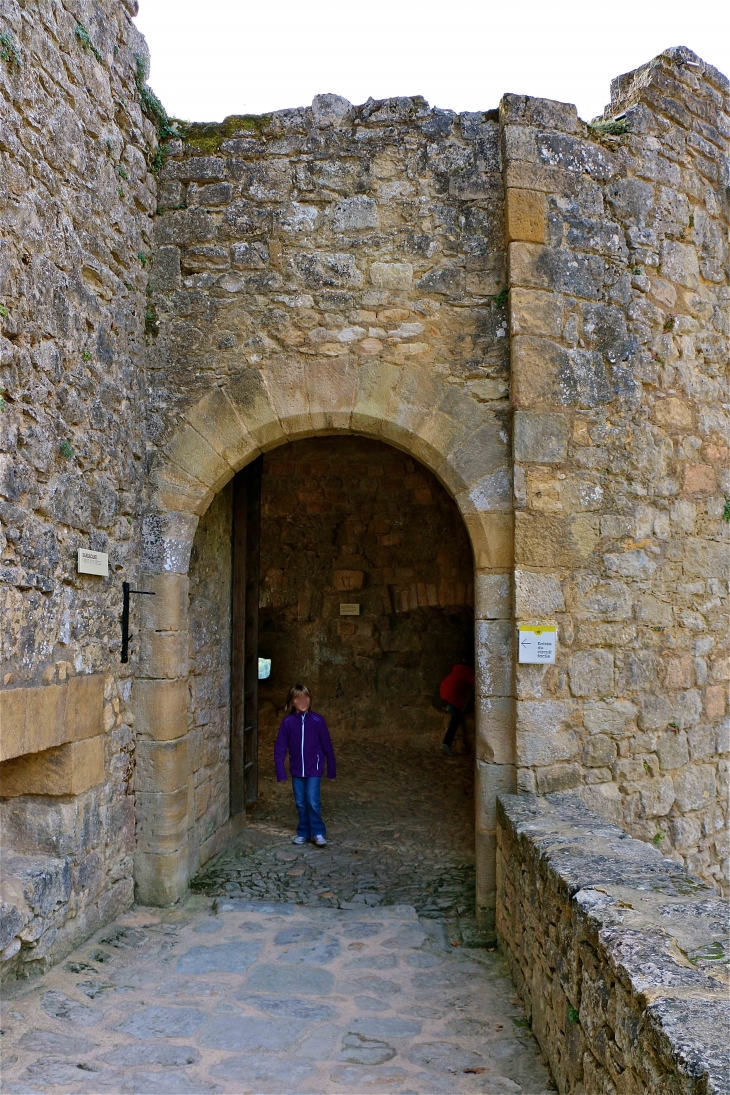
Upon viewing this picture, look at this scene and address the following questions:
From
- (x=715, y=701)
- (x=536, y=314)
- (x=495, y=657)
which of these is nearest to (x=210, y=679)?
(x=495, y=657)

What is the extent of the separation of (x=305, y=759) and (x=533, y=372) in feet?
9.62

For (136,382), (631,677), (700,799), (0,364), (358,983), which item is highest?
(136,382)

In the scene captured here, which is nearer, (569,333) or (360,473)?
(569,333)

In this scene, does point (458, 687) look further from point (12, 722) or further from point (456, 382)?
point (12, 722)

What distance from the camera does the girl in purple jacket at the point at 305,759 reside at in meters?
5.50

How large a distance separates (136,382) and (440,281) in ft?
5.54

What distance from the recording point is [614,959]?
2080 mm

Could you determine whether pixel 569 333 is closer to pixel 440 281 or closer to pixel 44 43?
pixel 440 281

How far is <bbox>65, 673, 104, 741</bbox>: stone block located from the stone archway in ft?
1.44

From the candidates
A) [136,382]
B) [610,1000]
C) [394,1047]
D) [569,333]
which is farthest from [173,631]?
[610,1000]

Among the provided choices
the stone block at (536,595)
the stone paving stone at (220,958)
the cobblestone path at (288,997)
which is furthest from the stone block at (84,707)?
the stone block at (536,595)

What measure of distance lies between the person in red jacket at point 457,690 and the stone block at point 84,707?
4.69 metres

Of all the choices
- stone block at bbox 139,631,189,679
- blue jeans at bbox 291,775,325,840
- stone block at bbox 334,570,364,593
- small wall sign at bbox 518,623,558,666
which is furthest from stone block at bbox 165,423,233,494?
stone block at bbox 334,570,364,593

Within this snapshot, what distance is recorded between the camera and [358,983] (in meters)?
3.47
